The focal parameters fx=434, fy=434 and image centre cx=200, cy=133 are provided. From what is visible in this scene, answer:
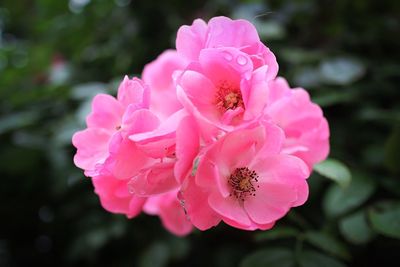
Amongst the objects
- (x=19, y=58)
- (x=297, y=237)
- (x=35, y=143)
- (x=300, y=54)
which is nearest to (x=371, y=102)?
(x=300, y=54)

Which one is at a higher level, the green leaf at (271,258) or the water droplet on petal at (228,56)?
the water droplet on petal at (228,56)

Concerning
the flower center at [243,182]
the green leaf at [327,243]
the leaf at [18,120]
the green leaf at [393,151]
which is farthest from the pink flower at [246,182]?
the leaf at [18,120]

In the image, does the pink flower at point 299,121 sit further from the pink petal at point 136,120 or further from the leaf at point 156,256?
the leaf at point 156,256

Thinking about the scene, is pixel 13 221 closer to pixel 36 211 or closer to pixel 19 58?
pixel 36 211

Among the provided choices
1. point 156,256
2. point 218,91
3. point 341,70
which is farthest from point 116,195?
point 341,70

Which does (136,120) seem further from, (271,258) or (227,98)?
(271,258)
